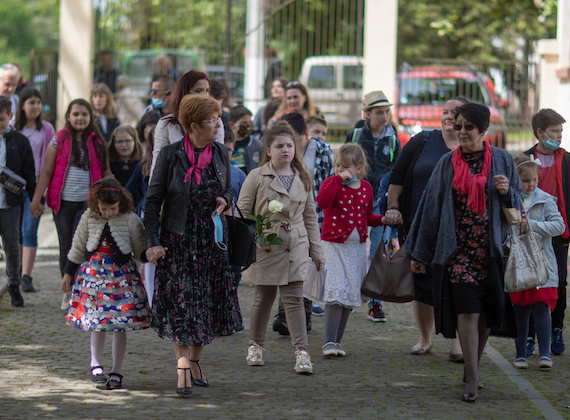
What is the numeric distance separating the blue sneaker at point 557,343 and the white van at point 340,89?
1034cm

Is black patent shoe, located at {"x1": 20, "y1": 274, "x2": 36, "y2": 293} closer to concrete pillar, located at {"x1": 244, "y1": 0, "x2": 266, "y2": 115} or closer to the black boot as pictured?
the black boot

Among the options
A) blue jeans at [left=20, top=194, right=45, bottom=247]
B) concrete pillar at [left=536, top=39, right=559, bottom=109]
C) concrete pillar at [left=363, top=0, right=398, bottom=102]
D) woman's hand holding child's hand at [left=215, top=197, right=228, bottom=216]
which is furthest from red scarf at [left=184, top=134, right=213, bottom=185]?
concrete pillar at [left=536, top=39, right=559, bottom=109]

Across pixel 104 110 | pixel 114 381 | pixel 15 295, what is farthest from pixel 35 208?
pixel 114 381

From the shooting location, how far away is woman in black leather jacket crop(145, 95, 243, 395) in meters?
4.91

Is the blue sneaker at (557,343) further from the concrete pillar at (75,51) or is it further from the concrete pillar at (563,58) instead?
the concrete pillar at (75,51)

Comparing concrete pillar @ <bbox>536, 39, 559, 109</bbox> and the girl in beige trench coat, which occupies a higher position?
concrete pillar @ <bbox>536, 39, 559, 109</bbox>

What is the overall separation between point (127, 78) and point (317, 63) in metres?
3.99

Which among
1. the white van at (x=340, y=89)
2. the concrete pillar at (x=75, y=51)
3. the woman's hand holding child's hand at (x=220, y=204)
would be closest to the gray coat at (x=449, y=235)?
the woman's hand holding child's hand at (x=220, y=204)

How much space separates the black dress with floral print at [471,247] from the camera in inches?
197

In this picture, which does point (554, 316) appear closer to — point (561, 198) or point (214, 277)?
point (561, 198)

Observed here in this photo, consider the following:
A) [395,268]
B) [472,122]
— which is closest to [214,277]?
[395,268]

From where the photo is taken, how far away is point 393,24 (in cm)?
1611

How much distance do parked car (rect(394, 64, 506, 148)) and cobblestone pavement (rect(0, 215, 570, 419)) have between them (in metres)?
9.56

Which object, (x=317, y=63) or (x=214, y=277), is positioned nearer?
(x=214, y=277)
